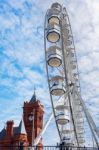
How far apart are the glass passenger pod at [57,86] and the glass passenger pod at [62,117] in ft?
6.96

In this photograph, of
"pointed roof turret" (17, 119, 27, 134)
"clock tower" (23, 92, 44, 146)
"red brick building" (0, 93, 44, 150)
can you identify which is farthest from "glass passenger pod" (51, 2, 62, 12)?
"clock tower" (23, 92, 44, 146)

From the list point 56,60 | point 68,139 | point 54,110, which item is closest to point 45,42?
point 56,60

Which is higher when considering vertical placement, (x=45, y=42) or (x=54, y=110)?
(x=45, y=42)

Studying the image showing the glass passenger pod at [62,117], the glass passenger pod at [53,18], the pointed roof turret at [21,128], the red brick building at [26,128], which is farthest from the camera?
the pointed roof turret at [21,128]

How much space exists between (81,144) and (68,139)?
2.67 meters

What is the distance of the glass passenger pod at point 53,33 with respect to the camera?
36531 millimetres

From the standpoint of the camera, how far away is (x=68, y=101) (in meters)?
36.7

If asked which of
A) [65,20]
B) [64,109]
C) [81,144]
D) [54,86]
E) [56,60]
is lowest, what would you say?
[81,144]

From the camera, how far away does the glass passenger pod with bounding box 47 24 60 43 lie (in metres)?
36.5

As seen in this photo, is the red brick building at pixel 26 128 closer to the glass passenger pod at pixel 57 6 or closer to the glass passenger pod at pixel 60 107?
the glass passenger pod at pixel 60 107

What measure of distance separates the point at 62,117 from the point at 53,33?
27.9 ft

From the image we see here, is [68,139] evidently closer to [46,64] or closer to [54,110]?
[54,110]

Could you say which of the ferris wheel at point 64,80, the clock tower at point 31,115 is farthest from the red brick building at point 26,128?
the ferris wheel at point 64,80

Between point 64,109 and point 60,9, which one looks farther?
point 60,9
